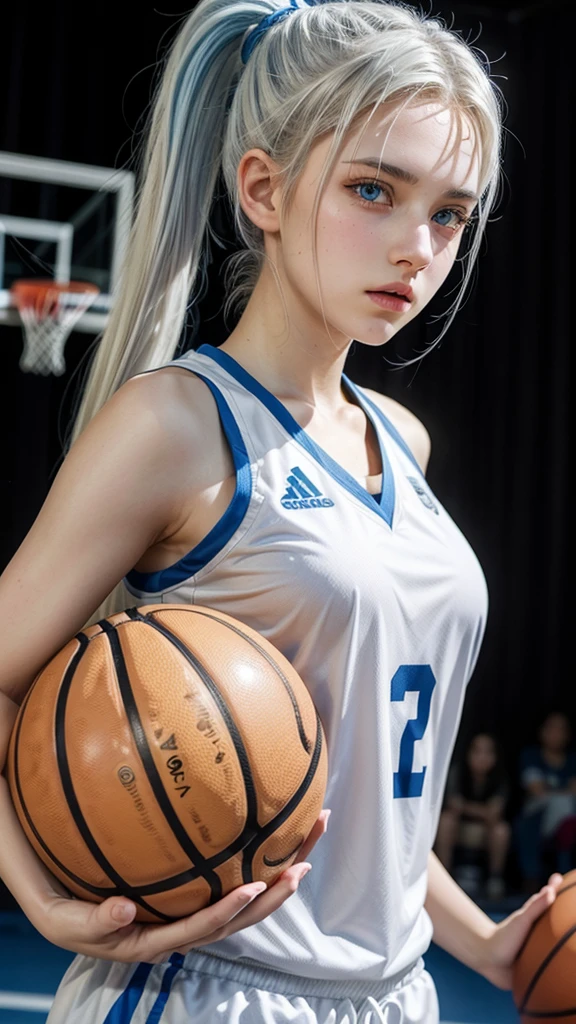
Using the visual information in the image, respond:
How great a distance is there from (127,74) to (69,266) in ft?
3.38

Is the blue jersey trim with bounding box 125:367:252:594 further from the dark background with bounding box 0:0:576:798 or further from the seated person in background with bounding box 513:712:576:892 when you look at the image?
the dark background with bounding box 0:0:576:798

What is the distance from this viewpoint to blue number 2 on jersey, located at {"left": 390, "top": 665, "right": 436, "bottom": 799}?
1.15m

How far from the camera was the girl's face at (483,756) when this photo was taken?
5.79 meters

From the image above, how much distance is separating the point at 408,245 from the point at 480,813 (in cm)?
505

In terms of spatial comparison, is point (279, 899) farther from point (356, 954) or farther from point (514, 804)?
point (514, 804)

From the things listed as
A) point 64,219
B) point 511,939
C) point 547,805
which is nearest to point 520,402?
point 547,805

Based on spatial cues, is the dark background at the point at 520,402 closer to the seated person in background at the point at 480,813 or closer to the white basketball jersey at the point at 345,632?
the seated person in background at the point at 480,813

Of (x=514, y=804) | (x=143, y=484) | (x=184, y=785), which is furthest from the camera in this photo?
(x=514, y=804)

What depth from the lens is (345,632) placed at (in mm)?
1075

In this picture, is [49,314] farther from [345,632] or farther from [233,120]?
[345,632]

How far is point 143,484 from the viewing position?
1042mm

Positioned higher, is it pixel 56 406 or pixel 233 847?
pixel 233 847

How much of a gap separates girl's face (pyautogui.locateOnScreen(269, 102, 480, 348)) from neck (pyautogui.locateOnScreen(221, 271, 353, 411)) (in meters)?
0.10

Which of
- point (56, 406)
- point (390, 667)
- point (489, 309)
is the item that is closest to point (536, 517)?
point (489, 309)
